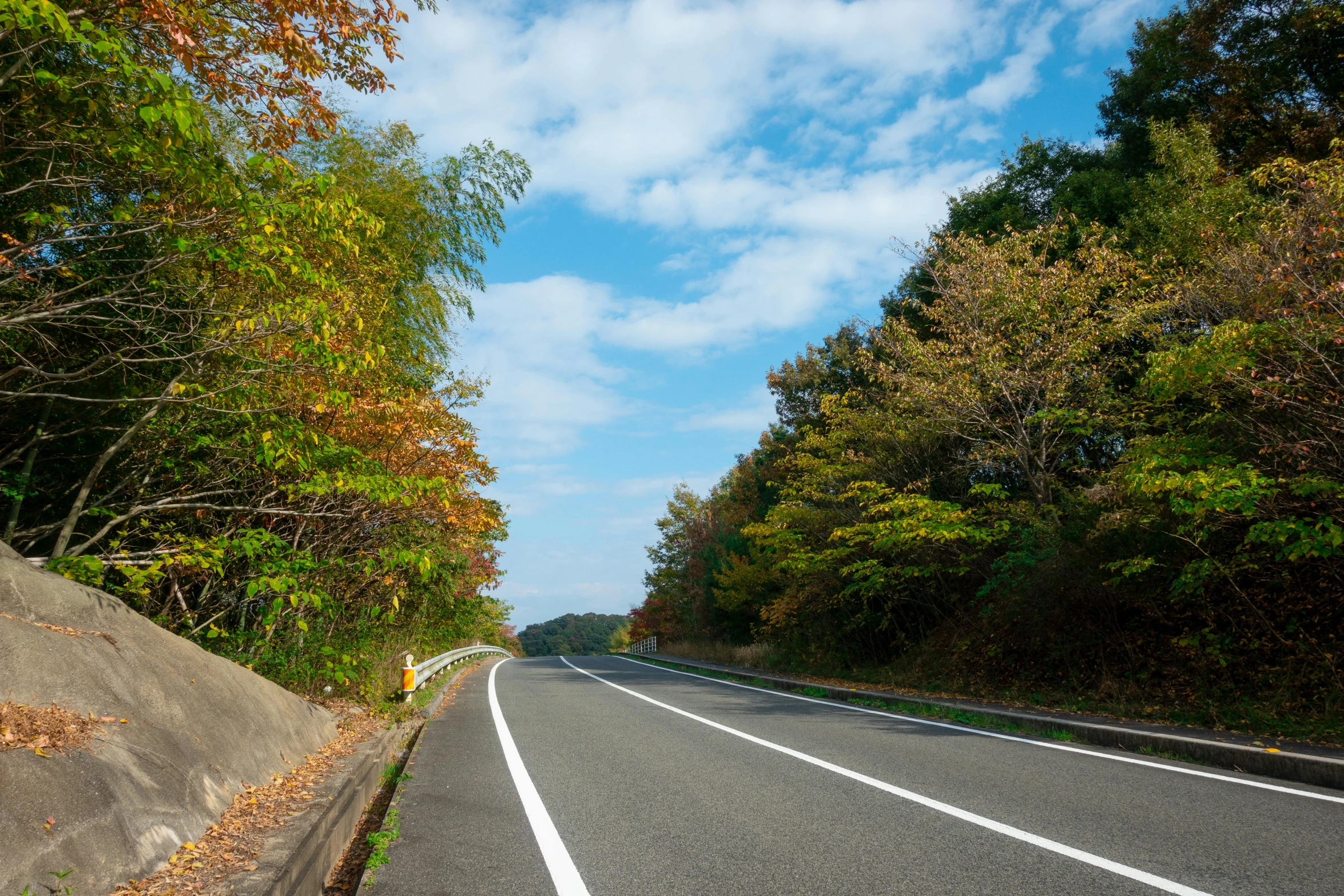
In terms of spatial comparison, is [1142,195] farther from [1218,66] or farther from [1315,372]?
[1315,372]

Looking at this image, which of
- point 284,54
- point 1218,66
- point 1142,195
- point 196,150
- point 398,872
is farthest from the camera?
point 1218,66

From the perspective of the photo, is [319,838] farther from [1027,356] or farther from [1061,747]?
[1027,356]

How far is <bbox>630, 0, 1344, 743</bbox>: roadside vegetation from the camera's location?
9070mm

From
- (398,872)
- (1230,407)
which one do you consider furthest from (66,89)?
(1230,407)

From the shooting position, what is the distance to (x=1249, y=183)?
48.3 ft

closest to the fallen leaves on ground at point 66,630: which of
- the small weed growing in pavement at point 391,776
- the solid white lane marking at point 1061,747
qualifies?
the small weed growing in pavement at point 391,776

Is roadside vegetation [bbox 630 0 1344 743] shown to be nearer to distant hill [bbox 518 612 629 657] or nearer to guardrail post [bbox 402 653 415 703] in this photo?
guardrail post [bbox 402 653 415 703]

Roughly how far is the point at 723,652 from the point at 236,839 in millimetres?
27969

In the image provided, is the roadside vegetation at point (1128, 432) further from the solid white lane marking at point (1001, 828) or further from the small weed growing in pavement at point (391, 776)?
the small weed growing in pavement at point (391, 776)

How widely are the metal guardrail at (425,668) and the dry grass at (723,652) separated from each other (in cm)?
935

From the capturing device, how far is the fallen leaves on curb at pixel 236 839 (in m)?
3.52

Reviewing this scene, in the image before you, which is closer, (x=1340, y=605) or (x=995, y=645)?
(x=1340, y=605)

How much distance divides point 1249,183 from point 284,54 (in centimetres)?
1711

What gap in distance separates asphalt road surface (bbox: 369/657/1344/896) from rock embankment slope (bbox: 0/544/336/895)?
1.20 metres
